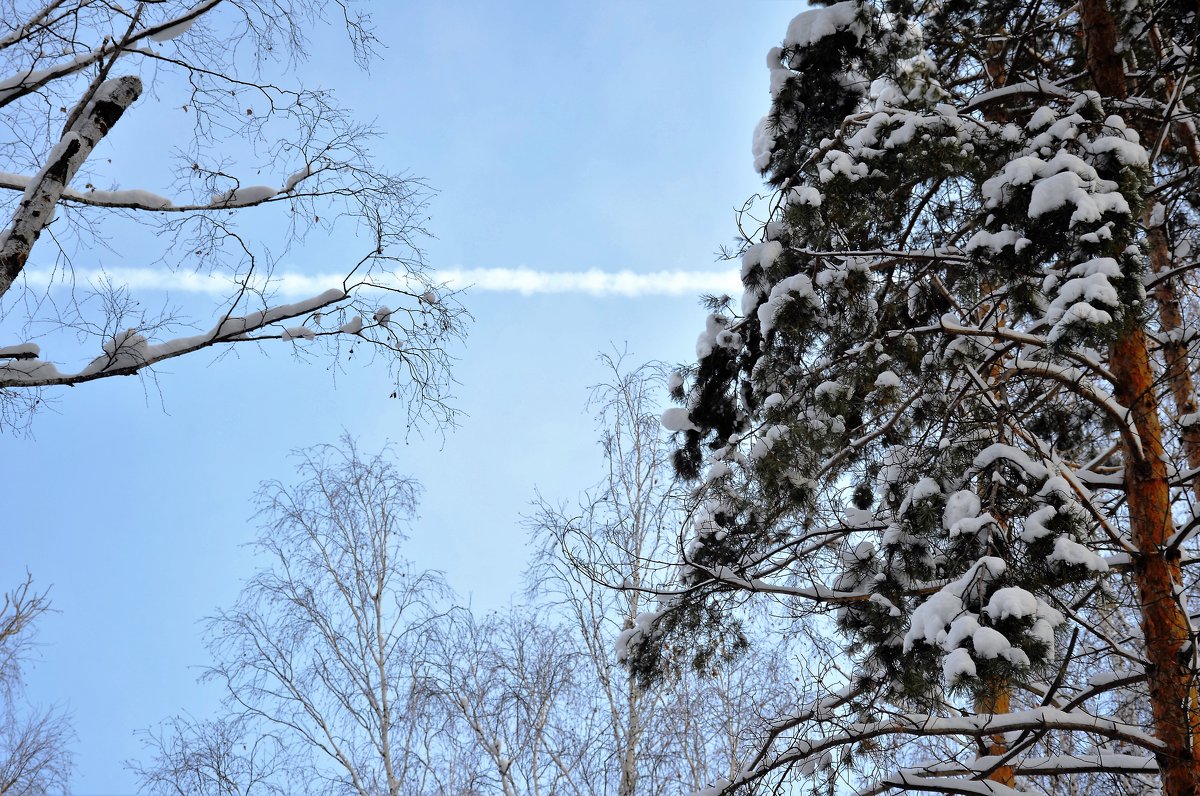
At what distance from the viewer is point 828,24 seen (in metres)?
4.75

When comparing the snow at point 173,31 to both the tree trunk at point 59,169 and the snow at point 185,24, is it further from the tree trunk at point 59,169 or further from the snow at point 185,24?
the tree trunk at point 59,169

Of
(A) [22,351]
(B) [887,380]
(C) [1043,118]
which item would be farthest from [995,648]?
(A) [22,351]

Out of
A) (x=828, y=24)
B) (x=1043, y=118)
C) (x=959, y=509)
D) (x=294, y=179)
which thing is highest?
(x=828, y=24)

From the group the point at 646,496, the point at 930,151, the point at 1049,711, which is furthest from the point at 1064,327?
the point at 646,496

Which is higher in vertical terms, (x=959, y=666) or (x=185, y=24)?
(x=185, y=24)

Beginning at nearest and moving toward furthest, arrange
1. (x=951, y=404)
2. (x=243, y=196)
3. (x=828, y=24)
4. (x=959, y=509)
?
(x=959, y=509), (x=243, y=196), (x=951, y=404), (x=828, y=24)

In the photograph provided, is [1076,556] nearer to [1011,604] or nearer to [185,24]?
[1011,604]

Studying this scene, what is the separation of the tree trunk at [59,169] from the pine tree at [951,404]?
2.79 m

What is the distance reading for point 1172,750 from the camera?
12.2ft

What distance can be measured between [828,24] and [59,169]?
364 cm

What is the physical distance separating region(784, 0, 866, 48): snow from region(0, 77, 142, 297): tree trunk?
3238mm

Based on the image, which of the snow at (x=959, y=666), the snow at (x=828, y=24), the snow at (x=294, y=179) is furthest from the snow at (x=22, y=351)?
the snow at (x=828, y=24)

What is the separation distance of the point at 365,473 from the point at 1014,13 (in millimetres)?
7013

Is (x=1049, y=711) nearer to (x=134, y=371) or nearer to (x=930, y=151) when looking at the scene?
(x=930, y=151)
